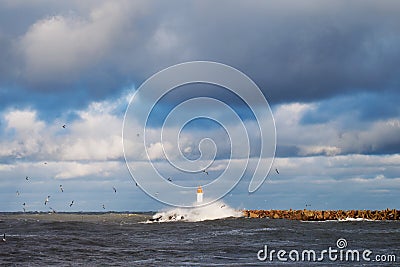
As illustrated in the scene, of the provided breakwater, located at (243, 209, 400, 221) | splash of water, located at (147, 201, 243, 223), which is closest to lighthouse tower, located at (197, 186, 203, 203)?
splash of water, located at (147, 201, 243, 223)

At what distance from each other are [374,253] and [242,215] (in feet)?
197

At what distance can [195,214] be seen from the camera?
84312mm

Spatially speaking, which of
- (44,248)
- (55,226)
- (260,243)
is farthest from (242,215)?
(44,248)

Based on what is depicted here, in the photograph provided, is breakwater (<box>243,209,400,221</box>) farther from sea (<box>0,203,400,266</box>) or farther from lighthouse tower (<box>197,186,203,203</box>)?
sea (<box>0,203,400,266</box>)

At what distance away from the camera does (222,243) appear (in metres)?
40.6

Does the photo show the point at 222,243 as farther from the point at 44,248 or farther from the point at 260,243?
the point at 44,248

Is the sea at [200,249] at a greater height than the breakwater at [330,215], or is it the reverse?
the breakwater at [330,215]

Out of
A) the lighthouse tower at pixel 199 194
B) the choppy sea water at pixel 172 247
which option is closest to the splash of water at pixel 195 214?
the lighthouse tower at pixel 199 194

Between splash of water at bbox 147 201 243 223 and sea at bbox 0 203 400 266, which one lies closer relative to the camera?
sea at bbox 0 203 400 266

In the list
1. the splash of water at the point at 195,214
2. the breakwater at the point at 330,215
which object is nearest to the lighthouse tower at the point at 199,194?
the splash of water at the point at 195,214

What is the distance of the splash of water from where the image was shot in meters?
83.7

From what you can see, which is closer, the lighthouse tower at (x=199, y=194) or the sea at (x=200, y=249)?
the sea at (x=200, y=249)

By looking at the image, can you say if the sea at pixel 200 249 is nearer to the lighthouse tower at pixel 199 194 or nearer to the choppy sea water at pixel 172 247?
the choppy sea water at pixel 172 247

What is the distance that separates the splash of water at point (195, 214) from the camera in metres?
83.7
